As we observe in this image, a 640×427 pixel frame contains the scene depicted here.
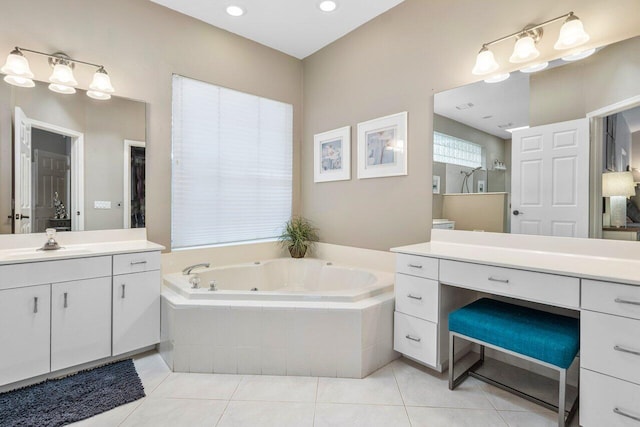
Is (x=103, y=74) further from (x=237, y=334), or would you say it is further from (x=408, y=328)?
(x=408, y=328)

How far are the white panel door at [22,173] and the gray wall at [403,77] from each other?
92.9 inches

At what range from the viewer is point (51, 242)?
211 centimetres

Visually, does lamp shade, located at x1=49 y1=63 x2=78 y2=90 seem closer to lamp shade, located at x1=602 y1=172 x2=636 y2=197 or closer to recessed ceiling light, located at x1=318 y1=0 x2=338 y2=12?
recessed ceiling light, located at x1=318 y1=0 x2=338 y2=12

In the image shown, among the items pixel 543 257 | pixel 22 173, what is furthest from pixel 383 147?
pixel 22 173

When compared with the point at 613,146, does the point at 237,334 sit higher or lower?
lower

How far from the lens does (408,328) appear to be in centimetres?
204

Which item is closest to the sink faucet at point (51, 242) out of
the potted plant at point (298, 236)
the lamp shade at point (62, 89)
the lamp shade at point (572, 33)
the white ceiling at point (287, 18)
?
the lamp shade at point (62, 89)

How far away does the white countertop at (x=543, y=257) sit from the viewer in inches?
54.2

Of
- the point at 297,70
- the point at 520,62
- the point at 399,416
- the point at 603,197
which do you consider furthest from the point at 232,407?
the point at 297,70

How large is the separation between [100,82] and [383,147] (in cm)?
230

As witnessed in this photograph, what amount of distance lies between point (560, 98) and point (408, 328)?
1702mm

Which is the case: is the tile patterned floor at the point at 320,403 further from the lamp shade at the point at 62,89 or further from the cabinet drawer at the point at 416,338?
the lamp shade at the point at 62,89

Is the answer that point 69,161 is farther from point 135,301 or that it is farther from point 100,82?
point 135,301

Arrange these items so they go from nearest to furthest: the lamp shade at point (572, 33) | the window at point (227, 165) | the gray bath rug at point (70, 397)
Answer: the gray bath rug at point (70, 397) < the lamp shade at point (572, 33) < the window at point (227, 165)
